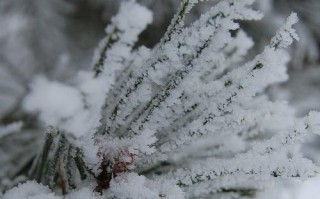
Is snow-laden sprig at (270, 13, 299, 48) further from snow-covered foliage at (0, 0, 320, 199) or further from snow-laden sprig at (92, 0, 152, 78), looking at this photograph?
snow-laden sprig at (92, 0, 152, 78)

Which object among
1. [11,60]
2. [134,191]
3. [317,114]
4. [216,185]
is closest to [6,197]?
[134,191]

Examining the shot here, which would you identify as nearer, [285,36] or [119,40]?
[285,36]

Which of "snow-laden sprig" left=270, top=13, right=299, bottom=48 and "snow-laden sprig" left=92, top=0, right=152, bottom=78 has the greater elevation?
"snow-laden sprig" left=92, top=0, right=152, bottom=78

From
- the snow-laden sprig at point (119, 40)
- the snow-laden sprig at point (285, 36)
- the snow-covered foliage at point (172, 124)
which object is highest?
the snow-laden sprig at point (119, 40)

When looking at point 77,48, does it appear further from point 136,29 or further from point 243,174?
point 243,174

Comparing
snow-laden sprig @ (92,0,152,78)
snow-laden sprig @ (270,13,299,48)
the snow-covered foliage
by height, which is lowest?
the snow-covered foliage

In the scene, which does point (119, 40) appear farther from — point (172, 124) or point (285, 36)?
point (285, 36)

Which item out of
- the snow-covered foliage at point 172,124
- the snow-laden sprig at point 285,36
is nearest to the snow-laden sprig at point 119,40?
the snow-covered foliage at point 172,124

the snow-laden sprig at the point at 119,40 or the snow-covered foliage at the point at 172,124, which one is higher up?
the snow-laden sprig at the point at 119,40

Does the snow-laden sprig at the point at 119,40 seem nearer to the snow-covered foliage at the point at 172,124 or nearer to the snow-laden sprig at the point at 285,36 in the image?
the snow-covered foliage at the point at 172,124

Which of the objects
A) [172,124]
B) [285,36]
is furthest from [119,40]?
[285,36]

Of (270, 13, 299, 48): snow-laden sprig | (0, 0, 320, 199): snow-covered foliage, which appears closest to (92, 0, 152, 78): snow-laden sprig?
(0, 0, 320, 199): snow-covered foliage

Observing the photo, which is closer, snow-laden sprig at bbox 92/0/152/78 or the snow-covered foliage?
the snow-covered foliage
